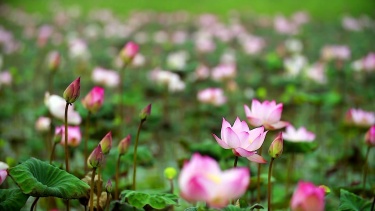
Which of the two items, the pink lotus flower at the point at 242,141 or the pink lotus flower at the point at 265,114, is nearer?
the pink lotus flower at the point at 242,141

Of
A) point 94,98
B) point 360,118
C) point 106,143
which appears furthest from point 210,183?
point 360,118

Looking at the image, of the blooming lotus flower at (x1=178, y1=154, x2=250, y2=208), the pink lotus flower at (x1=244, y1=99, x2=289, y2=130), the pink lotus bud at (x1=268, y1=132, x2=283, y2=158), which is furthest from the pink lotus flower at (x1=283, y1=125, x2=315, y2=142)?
the blooming lotus flower at (x1=178, y1=154, x2=250, y2=208)

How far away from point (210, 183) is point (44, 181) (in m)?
0.51

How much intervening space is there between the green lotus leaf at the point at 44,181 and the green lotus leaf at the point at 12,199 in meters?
0.04

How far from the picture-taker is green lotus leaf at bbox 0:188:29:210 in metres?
0.92

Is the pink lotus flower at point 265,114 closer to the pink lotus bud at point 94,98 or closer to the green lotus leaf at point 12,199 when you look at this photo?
the pink lotus bud at point 94,98

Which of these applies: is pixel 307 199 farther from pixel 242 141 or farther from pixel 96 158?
pixel 96 158

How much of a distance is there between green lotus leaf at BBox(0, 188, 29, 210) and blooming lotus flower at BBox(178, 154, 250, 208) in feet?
1.47

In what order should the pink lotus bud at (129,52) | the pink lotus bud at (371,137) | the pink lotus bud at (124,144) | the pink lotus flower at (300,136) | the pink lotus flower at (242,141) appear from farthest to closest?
the pink lotus bud at (129,52), the pink lotus flower at (300,136), the pink lotus bud at (371,137), the pink lotus bud at (124,144), the pink lotus flower at (242,141)

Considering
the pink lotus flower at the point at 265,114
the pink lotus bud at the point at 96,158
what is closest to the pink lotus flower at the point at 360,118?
the pink lotus flower at the point at 265,114

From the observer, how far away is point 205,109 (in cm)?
262

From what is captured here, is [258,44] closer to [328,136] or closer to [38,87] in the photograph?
[328,136]

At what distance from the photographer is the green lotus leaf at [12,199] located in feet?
3.02

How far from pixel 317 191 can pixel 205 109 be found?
6.29 ft
